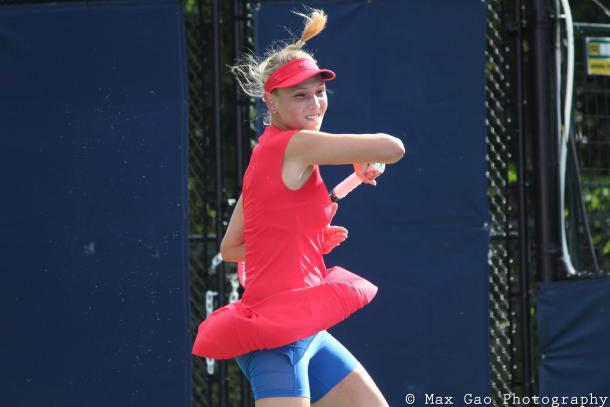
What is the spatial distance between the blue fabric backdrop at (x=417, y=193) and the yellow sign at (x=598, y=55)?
61 centimetres

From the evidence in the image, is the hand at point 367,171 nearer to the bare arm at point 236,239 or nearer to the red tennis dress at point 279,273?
the red tennis dress at point 279,273

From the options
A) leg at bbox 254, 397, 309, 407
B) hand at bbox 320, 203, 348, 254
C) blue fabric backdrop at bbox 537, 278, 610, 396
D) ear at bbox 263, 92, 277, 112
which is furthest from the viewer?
blue fabric backdrop at bbox 537, 278, 610, 396

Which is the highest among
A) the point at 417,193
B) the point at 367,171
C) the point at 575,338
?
the point at 367,171

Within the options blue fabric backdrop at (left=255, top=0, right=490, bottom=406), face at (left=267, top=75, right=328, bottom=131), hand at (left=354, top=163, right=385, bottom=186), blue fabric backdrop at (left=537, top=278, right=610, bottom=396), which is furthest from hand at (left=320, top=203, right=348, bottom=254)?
blue fabric backdrop at (left=537, top=278, right=610, bottom=396)

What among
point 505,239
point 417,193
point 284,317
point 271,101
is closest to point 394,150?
point 271,101

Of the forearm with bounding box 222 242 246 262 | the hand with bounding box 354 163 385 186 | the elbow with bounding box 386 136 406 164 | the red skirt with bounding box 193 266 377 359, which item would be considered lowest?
the red skirt with bounding box 193 266 377 359

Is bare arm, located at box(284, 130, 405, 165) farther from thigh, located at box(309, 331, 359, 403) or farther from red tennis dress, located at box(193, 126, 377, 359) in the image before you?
thigh, located at box(309, 331, 359, 403)

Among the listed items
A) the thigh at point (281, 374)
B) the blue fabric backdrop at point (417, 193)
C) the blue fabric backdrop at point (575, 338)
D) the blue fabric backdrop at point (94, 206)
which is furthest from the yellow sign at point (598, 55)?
the thigh at point (281, 374)

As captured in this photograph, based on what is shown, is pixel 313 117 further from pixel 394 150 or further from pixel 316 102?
pixel 394 150

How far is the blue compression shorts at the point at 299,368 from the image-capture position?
356 cm

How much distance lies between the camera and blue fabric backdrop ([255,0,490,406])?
219 inches

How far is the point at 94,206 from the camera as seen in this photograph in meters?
5.68

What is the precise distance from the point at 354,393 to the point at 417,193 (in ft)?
6.70

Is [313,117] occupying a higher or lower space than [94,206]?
higher
